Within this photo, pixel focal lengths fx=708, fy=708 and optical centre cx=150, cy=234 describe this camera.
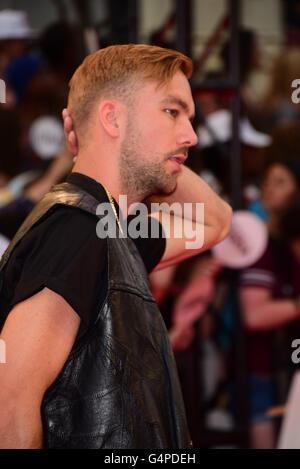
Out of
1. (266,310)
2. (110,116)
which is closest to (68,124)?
(110,116)

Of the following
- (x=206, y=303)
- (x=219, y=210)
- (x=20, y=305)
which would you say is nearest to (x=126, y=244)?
(x=20, y=305)

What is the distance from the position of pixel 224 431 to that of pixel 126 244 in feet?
7.83

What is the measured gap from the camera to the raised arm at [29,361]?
4.76 ft

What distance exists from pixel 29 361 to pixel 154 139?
681 millimetres

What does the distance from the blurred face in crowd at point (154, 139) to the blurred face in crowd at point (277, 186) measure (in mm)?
2305

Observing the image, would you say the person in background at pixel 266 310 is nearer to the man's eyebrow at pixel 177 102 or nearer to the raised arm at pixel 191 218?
the raised arm at pixel 191 218

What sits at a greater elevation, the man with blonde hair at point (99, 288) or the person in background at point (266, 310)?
the man with blonde hair at point (99, 288)

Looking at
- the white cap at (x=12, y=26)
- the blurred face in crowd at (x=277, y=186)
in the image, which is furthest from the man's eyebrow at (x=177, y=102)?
the white cap at (x=12, y=26)

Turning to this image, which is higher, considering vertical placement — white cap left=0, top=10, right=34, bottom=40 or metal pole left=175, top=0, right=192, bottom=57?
metal pole left=175, top=0, right=192, bottom=57

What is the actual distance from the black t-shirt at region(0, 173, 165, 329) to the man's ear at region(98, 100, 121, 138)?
0.30 metres

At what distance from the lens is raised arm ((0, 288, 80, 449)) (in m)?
1.45

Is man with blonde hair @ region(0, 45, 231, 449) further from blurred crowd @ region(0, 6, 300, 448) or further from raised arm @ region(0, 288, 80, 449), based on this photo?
blurred crowd @ region(0, 6, 300, 448)

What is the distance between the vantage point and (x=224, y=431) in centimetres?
384

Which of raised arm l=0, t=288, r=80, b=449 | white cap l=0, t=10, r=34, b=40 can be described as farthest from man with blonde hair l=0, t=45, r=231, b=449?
white cap l=0, t=10, r=34, b=40
